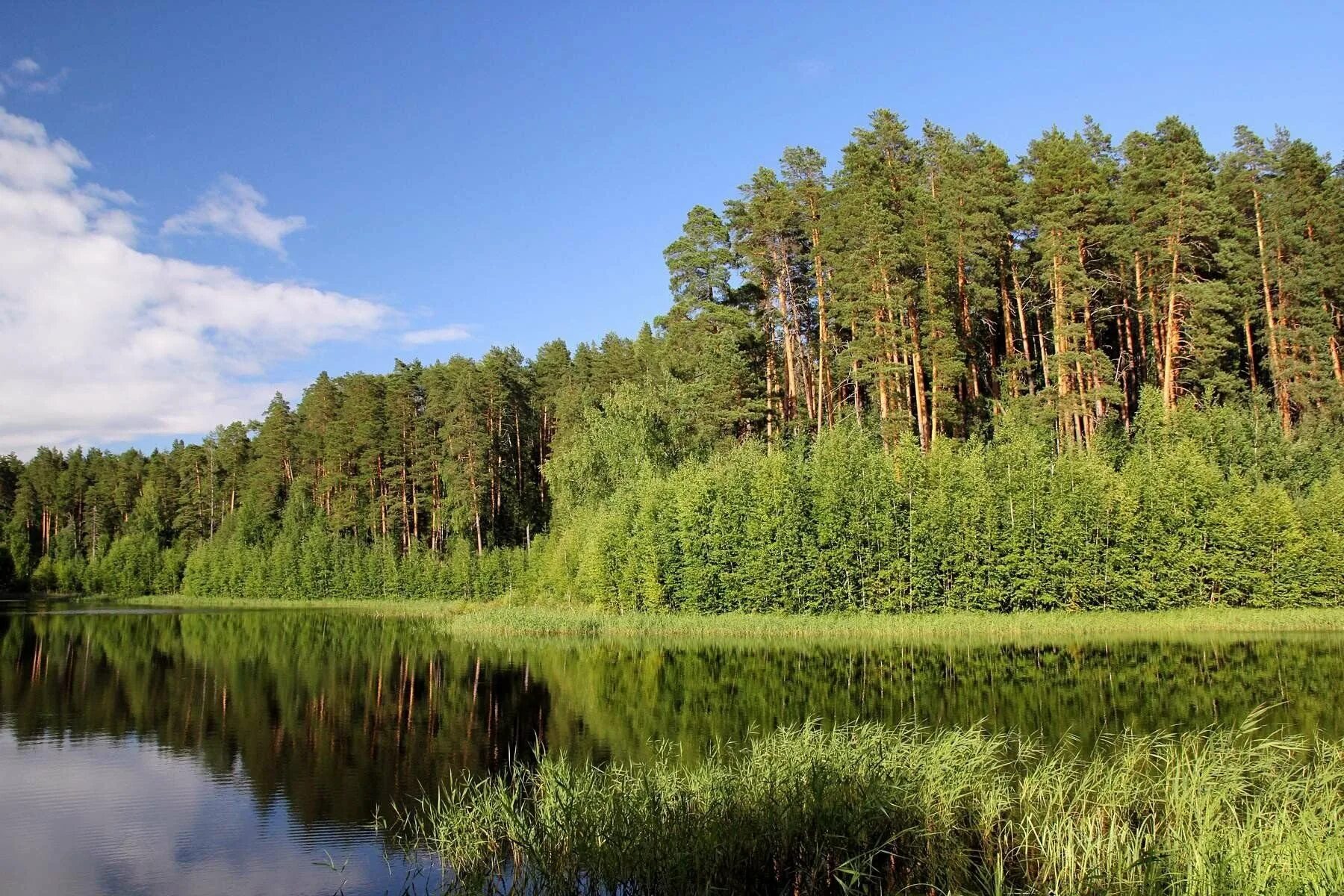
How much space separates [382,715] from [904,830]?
668 inches

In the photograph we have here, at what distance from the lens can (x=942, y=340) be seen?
40156mm

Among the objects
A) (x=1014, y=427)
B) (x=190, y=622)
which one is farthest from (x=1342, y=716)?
(x=190, y=622)

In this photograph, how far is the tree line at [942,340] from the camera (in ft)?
133

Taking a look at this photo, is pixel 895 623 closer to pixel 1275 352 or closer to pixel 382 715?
pixel 382 715

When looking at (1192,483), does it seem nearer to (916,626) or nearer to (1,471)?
(916,626)

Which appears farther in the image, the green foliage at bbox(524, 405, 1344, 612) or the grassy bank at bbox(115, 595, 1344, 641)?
the green foliage at bbox(524, 405, 1344, 612)

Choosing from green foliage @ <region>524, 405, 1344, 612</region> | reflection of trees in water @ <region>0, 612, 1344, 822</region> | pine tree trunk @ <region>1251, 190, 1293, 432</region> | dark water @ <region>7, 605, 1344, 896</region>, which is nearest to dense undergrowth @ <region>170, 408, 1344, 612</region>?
green foliage @ <region>524, 405, 1344, 612</region>

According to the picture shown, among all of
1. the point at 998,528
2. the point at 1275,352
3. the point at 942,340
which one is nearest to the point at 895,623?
the point at 998,528

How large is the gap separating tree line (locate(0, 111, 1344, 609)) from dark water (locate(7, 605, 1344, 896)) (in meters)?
12.9

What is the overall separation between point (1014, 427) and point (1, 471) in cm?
10954

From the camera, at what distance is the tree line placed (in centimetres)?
4053

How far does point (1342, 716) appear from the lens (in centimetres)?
1612

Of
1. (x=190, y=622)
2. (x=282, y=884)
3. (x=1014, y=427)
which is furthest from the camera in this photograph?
(x=190, y=622)

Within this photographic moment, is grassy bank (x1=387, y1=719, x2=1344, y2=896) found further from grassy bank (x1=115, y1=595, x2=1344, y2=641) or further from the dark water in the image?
grassy bank (x1=115, y1=595, x2=1344, y2=641)
